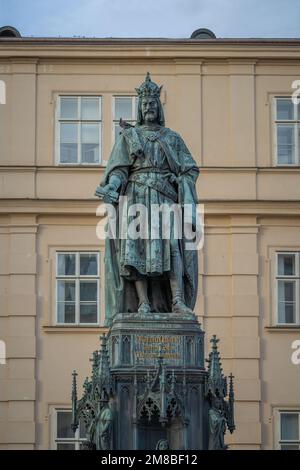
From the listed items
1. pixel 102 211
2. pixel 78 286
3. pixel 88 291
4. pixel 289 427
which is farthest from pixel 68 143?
pixel 289 427

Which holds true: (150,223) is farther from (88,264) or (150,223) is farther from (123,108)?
(123,108)

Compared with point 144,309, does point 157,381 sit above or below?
below

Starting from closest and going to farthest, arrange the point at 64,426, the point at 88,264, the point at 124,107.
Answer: the point at 64,426
the point at 88,264
the point at 124,107

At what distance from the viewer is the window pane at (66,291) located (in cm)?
3406

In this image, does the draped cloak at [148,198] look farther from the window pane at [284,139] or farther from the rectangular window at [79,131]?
the window pane at [284,139]

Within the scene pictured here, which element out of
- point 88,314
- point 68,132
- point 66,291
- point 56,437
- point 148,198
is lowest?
point 56,437

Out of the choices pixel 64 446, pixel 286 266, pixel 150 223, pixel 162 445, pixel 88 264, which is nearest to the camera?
pixel 162 445

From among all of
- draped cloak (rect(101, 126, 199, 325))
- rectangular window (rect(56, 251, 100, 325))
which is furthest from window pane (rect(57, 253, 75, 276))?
draped cloak (rect(101, 126, 199, 325))

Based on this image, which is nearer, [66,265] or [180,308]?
[180,308]

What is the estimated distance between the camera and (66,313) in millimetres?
33938

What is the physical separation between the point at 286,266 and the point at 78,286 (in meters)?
4.45

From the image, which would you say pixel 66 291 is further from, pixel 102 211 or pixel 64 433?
pixel 64 433

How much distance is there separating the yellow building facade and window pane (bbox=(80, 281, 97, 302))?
0.10 ft
